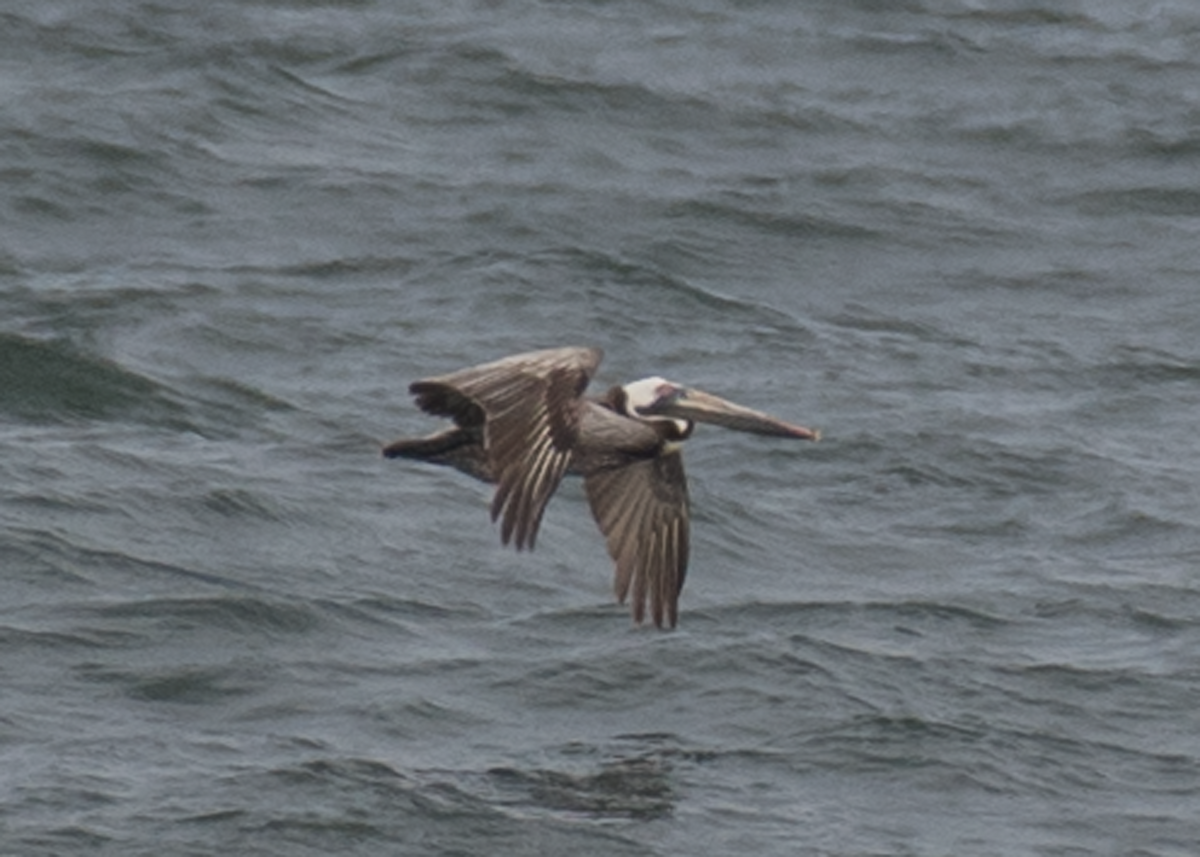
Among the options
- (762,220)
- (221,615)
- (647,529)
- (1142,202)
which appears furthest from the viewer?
(1142,202)

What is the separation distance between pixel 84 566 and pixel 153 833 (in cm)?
Answer: 279

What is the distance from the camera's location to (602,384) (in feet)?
48.8

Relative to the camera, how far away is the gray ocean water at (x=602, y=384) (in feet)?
36.1

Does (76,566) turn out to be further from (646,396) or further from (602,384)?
(602,384)

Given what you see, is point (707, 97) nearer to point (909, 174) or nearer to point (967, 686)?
point (909, 174)

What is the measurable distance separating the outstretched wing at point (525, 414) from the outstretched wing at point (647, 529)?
1.08 m

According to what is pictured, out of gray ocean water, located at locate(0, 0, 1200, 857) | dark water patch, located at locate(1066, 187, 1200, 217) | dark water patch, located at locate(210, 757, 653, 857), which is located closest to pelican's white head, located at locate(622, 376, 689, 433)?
gray ocean water, located at locate(0, 0, 1200, 857)

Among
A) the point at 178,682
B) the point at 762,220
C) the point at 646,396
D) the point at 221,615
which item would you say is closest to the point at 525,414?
the point at 646,396

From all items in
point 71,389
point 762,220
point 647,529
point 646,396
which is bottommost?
point 71,389

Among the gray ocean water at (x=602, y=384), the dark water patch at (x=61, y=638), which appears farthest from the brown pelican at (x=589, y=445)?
the dark water patch at (x=61, y=638)

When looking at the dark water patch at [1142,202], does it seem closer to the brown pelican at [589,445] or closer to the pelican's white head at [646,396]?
the brown pelican at [589,445]

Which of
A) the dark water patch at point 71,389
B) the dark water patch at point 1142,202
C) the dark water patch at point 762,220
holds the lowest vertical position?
the dark water patch at point 71,389

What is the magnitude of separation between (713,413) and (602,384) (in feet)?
10.4

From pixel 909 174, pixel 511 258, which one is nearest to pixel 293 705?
pixel 511 258
